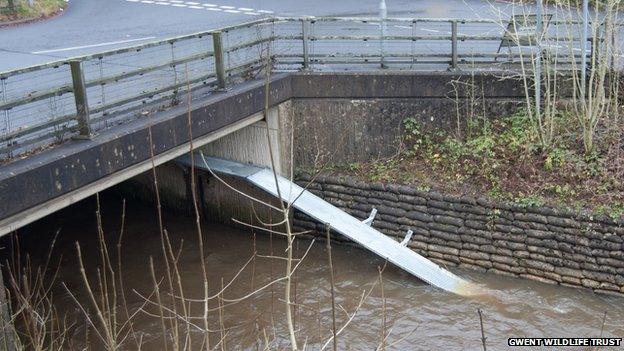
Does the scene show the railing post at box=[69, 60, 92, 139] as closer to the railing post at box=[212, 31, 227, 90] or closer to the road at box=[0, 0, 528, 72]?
the railing post at box=[212, 31, 227, 90]

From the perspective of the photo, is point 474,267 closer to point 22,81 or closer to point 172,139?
point 172,139

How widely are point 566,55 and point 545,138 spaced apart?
5.19ft

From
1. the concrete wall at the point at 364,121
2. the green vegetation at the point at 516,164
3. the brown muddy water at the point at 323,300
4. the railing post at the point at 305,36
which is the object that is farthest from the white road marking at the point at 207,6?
the green vegetation at the point at 516,164

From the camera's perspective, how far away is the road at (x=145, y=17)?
603 inches

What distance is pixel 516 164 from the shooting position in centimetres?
1122

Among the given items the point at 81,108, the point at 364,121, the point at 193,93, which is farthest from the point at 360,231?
the point at 81,108

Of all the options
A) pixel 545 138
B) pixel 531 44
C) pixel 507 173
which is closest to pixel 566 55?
pixel 531 44

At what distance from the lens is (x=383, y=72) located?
12250mm

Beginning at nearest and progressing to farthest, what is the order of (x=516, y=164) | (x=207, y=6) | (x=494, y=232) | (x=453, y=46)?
(x=494, y=232), (x=516, y=164), (x=453, y=46), (x=207, y=6)

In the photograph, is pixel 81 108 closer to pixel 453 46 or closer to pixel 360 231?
pixel 360 231

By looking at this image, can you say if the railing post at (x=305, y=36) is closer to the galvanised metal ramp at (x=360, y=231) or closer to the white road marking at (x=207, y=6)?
the galvanised metal ramp at (x=360, y=231)

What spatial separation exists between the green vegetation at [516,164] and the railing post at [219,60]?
2.75 meters

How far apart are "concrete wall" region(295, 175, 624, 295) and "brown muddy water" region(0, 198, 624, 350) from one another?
0.25 meters

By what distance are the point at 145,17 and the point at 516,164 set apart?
1175 cm
